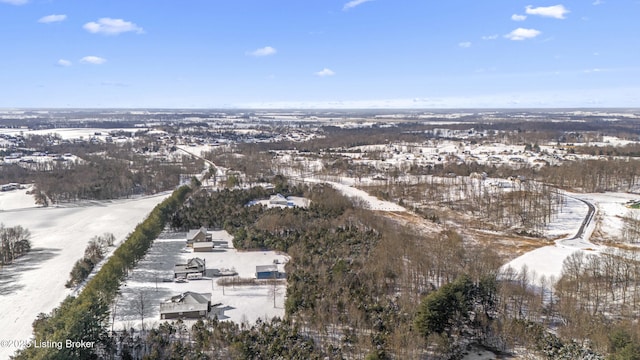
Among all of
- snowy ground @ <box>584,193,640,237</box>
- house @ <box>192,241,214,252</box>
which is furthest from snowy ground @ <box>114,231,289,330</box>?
snowy ground @ <box>584,193,640,237</box>

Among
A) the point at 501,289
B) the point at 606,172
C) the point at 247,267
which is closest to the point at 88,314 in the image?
the point at 247,267

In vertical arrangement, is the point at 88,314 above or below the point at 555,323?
above

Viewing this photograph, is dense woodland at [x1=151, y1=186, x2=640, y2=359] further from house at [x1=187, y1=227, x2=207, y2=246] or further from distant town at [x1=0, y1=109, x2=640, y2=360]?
house at [x1=187, y1=227, x2=207, y2=246]

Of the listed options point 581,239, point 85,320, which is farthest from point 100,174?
point 581,239

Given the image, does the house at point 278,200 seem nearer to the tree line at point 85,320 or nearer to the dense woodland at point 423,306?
the dense woodland at point 423,306

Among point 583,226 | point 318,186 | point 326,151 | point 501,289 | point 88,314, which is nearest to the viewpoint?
point 88,314

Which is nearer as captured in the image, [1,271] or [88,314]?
[88,314]

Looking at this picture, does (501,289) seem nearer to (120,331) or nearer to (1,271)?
(120,331)

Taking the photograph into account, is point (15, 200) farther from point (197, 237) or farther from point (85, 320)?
point (85, 320)

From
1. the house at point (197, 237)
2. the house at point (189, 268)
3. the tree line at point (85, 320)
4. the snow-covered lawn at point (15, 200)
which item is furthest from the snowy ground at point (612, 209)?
the snow-covered lawn at point (15, 200)
